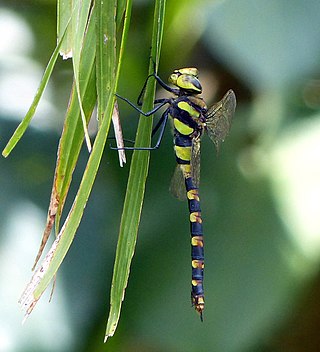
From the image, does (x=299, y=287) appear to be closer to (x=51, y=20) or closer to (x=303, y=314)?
(x=303, y=314)

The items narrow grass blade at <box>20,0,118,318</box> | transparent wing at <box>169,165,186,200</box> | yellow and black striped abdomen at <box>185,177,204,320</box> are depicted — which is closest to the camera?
narrow grass blade at <box>20,0,118,318</box>

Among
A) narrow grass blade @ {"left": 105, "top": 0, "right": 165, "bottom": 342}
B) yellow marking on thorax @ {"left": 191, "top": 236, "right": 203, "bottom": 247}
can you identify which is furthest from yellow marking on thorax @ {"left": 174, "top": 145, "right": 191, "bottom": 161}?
narrow grass blade @ {"left": 105, "top": 0, "right": 165, "bottom": 342}

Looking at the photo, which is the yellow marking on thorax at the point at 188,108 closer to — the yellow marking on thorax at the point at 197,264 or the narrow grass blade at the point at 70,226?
the yellow marking on thorax at the point at 197,264

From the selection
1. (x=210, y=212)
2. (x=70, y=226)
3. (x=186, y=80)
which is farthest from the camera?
(x=210, y=212)

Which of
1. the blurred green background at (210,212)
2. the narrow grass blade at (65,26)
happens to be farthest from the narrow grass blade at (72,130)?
the blurred green background at (210,212)

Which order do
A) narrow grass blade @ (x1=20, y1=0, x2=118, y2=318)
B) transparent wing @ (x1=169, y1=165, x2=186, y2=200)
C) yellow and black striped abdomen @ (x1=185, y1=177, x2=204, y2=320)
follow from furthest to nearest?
1. transparent wing @ (x1=169, y1=165, x2=186, y2=200)
2. yellow and black striped abdomen @ (x1=185, y1=177, x2=204, y2=320)
3. narrow grass blade @ (x1=20, y1=0, x2=118, y2=318)

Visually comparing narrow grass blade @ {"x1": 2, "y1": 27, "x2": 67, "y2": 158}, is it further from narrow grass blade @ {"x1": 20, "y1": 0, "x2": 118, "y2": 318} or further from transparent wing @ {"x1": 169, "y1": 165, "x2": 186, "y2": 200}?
transparent wing @ {"x1": 169, "y1": 165, "x2": 186, "y2": 200}

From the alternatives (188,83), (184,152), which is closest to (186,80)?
(188,83)

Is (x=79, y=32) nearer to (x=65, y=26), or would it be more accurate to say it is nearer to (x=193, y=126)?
(x=65, y=26)
